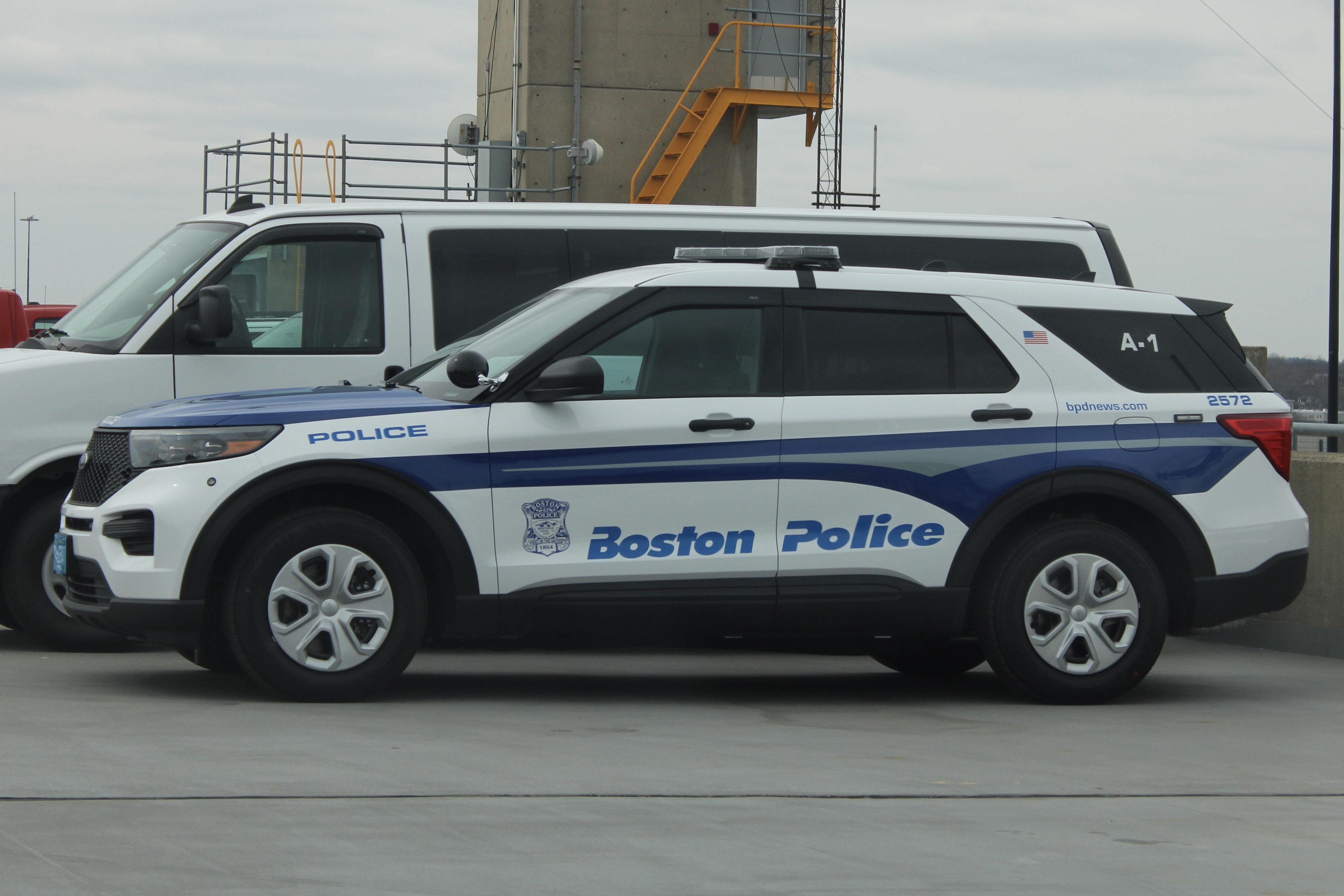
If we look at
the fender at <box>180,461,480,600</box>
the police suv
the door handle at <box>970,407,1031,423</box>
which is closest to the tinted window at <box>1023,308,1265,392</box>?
the police suv

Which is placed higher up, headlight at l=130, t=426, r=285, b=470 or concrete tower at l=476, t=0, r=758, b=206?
concrete tower at l=476, t=0, r=758, b=206

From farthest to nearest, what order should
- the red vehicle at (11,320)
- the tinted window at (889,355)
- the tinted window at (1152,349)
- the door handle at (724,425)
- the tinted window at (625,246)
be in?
the red vehicle at (11,320), the tinted window at (625,246), the tinted window at (1152,349), the tinted window at (889,355), the door handle at (724,425)

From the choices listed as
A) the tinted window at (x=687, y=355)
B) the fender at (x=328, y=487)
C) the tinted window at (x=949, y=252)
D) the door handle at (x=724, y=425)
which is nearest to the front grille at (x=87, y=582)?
the fender at (x=328, y=487)

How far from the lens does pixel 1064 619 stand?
8031 mm

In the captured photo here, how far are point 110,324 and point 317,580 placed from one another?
2.71m

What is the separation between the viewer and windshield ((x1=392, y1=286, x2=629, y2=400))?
7.75 m

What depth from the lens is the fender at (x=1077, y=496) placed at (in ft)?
26.0

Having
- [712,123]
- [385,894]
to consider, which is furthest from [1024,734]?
[712,123]

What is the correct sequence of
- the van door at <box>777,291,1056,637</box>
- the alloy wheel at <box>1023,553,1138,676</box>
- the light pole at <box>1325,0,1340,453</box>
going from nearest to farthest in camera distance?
1. the van door at <box>777,291,1056,637</box>
2. the alloy wheel at <box>1023,553,1138,676</box>
3. the light pole at <box>1325,0,1340,453</box>

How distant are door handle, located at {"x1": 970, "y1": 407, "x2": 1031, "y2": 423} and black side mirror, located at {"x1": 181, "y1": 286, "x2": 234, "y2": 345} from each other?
3.82m

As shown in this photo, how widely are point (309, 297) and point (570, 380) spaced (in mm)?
2655

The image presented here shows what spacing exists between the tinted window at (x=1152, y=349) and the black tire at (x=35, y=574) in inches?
196

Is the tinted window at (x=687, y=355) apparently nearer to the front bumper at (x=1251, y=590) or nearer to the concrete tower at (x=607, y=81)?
the front bumper at (x=1251, y=590)

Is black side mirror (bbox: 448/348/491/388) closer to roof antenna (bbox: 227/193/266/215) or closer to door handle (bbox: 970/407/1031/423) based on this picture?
door handle (bbox: 970/407/1031/423)
